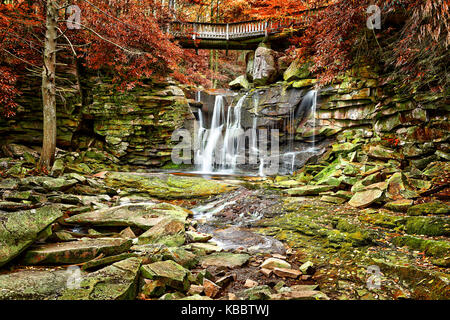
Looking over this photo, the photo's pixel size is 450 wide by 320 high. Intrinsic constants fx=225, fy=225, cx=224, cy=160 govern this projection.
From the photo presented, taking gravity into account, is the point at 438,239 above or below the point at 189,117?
below

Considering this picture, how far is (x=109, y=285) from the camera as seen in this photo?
212cm

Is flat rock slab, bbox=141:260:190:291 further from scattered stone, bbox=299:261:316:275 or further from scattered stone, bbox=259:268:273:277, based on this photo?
scattered stone, bbox=299:261:316:275

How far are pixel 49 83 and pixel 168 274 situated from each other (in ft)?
24.4

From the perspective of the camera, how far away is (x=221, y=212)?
619cm

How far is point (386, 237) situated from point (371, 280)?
51.1 inches

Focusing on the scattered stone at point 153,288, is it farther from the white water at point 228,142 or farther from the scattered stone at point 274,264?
the white water at point 228,142

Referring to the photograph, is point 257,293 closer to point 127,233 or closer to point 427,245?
point 427,245

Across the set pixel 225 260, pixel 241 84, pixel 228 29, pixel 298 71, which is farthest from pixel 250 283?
pixel 228 29

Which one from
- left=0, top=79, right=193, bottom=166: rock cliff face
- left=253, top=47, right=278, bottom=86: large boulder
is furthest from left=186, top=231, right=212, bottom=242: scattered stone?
left=253, top=47, right=278, bottom=86: large boulder

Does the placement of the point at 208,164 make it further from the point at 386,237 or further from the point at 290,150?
the point at 386,237

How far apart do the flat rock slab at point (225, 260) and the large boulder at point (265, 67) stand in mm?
11975

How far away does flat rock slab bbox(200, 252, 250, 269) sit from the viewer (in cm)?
323

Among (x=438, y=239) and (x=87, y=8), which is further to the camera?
(x=87, y=8)
